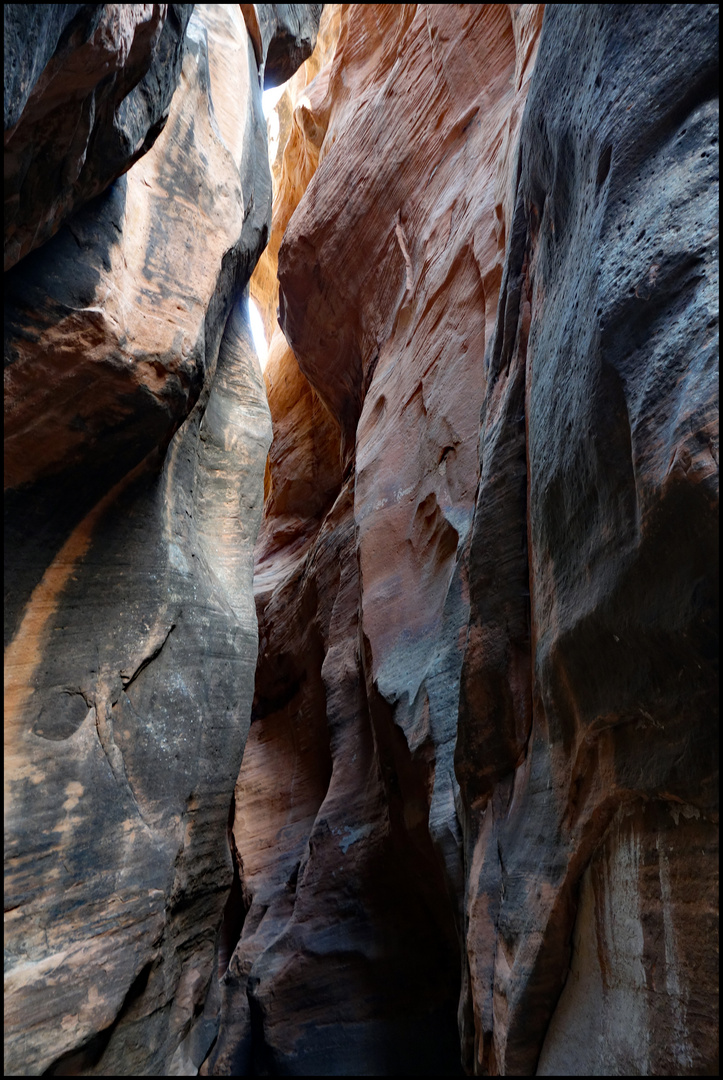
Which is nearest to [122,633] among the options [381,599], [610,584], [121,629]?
[121,629]

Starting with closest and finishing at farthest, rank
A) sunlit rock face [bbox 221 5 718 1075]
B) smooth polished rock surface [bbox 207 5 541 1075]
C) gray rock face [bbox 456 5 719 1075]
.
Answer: gray rock face [bbox 456 5 719 1075]
sunlit rock face [bbox 221 5 718 1075]
smooth polished rock surface [bbox 207 5 541 1075]

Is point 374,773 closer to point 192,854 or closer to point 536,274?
point 192,854

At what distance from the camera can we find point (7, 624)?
4.43 metres

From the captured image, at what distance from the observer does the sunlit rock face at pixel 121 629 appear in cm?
414

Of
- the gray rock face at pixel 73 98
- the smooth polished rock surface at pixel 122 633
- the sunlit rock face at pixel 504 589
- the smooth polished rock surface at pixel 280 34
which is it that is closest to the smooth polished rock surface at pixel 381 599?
the sunlit rock face at pixel 504 589

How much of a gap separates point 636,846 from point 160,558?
143 inches

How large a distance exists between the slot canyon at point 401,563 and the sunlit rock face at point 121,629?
0.08ft

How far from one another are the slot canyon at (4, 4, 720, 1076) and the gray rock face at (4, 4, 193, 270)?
0.02 meters

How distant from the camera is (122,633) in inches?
196

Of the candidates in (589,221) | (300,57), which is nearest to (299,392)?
(300,57)

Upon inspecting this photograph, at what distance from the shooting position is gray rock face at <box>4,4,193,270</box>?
9.16ft

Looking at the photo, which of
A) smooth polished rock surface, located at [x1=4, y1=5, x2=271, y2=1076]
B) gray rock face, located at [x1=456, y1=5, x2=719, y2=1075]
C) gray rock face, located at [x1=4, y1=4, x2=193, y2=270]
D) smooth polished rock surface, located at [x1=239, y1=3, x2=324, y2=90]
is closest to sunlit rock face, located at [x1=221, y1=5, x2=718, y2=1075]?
gray rock face, located at [x1=456, y1=5, x2=719, y2=1075]

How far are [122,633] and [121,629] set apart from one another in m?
0.03

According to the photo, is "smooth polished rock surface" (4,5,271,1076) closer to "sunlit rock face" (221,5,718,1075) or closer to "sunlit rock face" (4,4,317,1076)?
"sunlit rock face" (4,4,317,1076)
